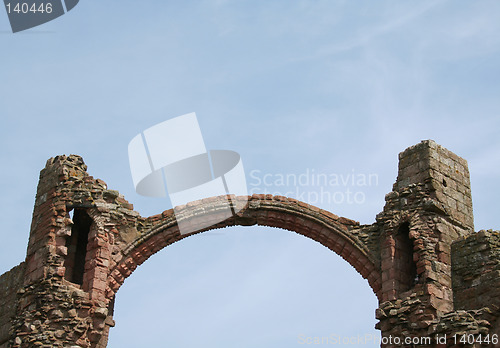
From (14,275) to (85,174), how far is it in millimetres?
2445

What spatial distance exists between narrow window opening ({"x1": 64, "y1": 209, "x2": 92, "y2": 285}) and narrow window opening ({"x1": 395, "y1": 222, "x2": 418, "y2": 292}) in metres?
6.01

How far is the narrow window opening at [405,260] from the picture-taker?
19.8m

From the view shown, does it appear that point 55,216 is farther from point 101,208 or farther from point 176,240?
point 176,240

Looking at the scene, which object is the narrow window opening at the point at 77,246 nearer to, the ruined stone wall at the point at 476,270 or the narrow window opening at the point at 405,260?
the narrow window opening at the point at 405,260

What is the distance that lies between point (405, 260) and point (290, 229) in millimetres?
2408

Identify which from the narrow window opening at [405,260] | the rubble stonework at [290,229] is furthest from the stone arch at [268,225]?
the narrow window opening at [405,260]

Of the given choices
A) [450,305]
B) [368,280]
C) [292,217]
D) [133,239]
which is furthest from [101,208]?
[450,305]

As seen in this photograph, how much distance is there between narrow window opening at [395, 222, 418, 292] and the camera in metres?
19.8

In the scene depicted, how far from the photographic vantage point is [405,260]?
20047 millimetres

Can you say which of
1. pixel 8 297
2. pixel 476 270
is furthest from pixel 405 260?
pixel 8 297

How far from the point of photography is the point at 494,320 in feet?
59.8

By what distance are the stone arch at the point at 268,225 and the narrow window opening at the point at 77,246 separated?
0.82m

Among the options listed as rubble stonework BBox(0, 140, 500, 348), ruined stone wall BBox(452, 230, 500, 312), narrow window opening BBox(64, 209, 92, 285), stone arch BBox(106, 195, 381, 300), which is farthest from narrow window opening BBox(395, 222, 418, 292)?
narrow window opening BBox(64, 209, 92, 285)

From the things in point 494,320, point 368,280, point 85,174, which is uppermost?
point 85,174
